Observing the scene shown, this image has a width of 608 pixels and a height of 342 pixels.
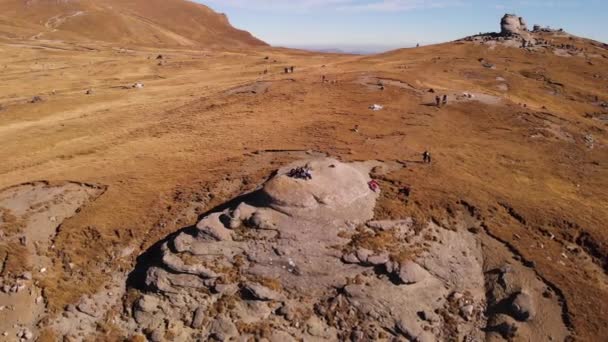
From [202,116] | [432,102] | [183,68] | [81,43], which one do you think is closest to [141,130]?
[202,116]

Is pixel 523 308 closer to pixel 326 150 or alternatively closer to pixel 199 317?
pixel 199 317

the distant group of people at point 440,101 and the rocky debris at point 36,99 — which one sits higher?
the distant group of people at point 440,101

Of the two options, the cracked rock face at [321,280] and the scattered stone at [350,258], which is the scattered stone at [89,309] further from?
the scattered stone at [350,258]

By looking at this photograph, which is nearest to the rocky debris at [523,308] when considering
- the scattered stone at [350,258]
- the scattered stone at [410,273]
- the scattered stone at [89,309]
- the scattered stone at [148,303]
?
the scattered stone at [410,273]

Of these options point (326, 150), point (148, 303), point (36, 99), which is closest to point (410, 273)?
point (148, 303)

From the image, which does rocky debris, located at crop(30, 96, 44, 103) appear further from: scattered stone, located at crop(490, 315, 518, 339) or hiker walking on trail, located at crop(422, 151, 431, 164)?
scattered stone, located at crop(490, 315, 518, 339)

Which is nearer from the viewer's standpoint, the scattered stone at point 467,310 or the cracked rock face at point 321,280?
the cracked rock face at point 321,280
